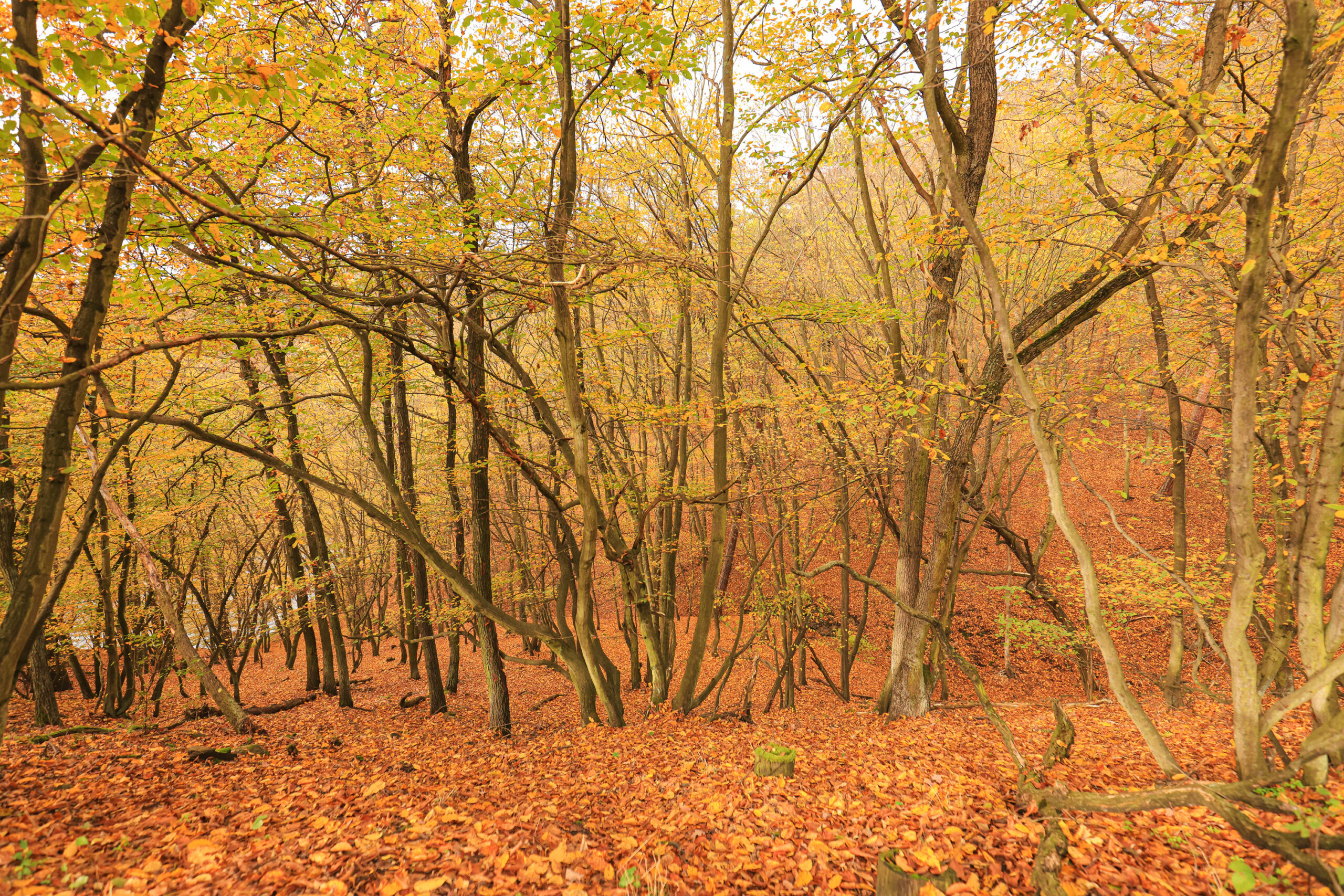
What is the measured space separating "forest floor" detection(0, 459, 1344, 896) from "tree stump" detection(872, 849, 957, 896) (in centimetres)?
8

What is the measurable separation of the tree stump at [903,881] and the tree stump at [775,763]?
6.42 ft

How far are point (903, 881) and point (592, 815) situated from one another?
2421 millimetres

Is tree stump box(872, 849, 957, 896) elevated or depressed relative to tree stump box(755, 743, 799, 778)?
elevated

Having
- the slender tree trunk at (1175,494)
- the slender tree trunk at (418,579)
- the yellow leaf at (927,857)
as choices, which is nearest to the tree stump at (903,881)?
the yellow leaf at (927,857)

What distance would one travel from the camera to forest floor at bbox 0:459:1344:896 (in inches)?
119

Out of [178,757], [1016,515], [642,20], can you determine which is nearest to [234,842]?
[178,757]

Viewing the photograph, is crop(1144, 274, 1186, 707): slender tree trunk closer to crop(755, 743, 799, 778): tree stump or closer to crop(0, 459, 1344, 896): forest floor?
crop(0, 459, 1344, 896): forest floor

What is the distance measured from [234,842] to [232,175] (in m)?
7.61

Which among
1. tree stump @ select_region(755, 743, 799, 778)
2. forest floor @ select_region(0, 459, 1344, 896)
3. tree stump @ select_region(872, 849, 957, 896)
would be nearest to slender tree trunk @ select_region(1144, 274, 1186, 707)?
forest floor @ select_region(0, 459, 1344, 896)

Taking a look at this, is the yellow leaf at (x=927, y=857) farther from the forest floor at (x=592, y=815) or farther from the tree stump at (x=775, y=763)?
the tree stump at (x=775, y=763)

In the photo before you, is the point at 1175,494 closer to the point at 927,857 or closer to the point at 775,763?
the point at 775,763

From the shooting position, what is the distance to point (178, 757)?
207 inches

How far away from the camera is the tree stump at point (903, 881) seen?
→ 114 inches

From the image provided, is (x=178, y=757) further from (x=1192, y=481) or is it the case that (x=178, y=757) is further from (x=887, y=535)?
(x=1192, y=481)
